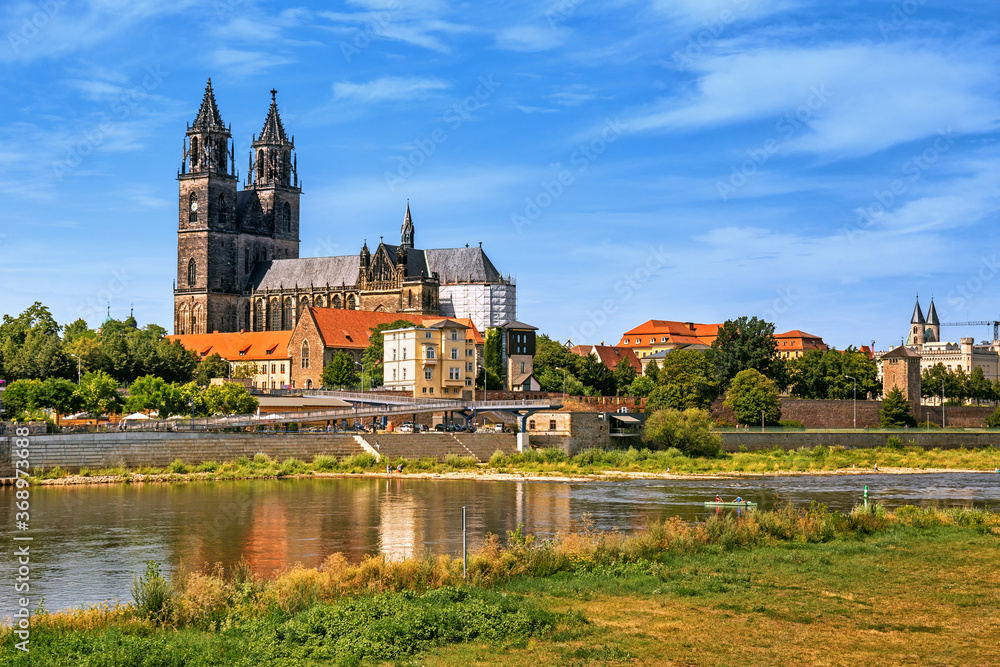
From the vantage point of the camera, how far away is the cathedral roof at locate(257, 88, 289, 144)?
16844 cm

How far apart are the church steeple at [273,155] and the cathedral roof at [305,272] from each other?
1208cm

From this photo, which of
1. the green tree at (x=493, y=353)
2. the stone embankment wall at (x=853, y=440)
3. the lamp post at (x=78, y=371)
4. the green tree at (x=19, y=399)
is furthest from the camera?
the green tree at (x=493, y=353)

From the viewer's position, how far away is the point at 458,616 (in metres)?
18.9

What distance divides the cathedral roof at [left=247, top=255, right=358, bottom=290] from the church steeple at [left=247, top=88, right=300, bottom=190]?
39.6 ft

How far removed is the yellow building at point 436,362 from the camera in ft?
323

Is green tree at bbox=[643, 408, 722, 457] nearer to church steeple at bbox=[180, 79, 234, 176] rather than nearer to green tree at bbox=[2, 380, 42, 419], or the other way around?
green tree at bbox=[2, 380, 42, 419]

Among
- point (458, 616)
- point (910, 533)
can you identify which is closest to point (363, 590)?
point (458, 616)

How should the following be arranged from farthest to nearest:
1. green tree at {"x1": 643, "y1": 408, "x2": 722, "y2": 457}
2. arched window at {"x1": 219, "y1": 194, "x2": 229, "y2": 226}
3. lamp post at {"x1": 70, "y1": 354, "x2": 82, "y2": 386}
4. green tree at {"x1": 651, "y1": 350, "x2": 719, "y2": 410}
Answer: arched window at {"x1": 219, "y1": 194, "x2": 229, "y2": 226} < green tree at {"x1": 651, "y1": 350, "x2": 719, "y2": 410} < lamp post at {"x1": 70, "y1": 354, "x2": 82, "y2": 386} < green tree at {"x1": 643, "y1": 408, "x2": 722, "y2": 457}

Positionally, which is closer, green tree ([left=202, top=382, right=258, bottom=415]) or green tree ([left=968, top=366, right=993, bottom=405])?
green tree ([left=202, top=382, right=258, bottom=415])

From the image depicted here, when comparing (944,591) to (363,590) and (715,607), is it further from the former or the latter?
(363,590)

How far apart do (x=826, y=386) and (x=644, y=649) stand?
113m

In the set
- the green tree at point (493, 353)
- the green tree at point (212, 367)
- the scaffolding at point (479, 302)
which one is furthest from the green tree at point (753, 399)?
the green tree at point (212, 367)

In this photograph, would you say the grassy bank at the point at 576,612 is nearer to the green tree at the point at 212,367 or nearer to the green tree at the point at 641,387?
the green tree at the point at 641,387

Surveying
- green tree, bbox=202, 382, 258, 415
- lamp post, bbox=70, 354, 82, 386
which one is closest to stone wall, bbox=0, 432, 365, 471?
green tree, bbox=202, 382, 258, 415
